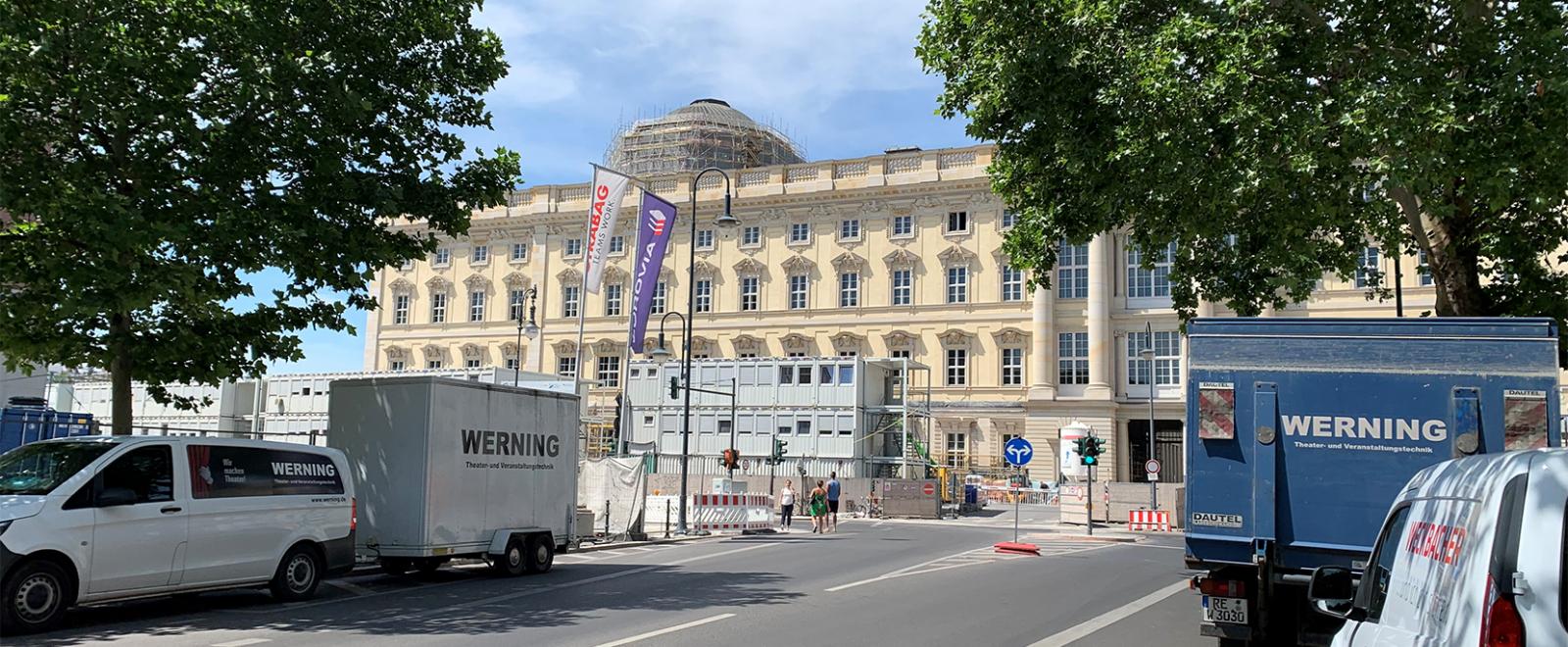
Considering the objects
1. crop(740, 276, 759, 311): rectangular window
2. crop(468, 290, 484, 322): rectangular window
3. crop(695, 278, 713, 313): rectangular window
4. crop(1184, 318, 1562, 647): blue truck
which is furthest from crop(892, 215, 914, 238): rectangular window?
crop(1184, 318, 1562, 647): blue truck

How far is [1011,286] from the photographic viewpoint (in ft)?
199

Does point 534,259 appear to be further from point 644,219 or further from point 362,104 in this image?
point 362,104

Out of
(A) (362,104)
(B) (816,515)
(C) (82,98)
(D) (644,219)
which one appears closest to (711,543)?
(B) (816,515)

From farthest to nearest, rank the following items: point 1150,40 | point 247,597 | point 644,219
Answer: point 644,219 < point 1150,40 < point 247,597

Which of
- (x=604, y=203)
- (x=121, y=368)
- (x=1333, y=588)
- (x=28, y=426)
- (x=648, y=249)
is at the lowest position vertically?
(x=1333, y=588)

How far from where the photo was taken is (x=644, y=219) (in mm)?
34969

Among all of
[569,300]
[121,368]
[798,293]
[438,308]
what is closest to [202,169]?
[121,368]

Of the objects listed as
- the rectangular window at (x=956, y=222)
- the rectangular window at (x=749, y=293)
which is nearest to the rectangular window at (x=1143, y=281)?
the rectangular window at (x=956, y=222)

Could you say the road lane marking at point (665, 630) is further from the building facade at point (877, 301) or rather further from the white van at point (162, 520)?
the building facade at point (877, 301)

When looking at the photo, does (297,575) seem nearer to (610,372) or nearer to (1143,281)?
(1143,281)

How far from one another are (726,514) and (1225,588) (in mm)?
21806

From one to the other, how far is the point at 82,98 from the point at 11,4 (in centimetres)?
126

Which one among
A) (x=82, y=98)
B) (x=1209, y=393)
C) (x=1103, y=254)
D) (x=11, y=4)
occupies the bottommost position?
(x=1209, y=393)

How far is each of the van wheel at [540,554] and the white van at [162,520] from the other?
369 cm
